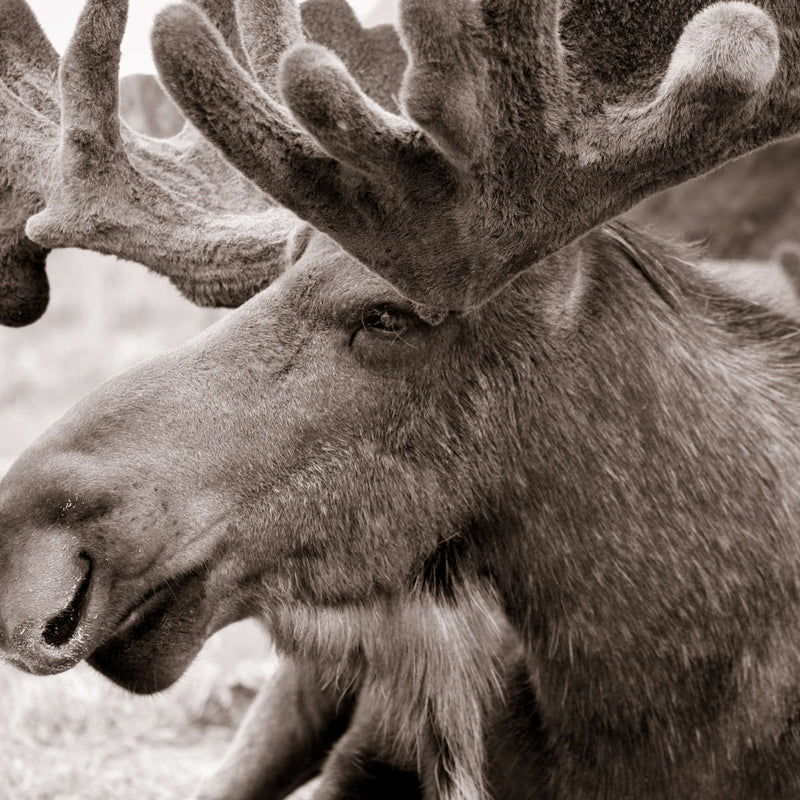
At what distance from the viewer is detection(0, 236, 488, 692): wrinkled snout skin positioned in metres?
2.47

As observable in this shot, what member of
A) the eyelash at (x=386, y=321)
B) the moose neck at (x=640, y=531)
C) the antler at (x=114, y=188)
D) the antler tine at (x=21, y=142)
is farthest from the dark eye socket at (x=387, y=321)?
the antler tine at (x=21, y=142)

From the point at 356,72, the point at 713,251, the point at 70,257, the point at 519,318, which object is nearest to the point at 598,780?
the point at 519,318

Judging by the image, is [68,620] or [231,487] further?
[231,487]

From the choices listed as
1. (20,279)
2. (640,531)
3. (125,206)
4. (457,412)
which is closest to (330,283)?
(457,412)

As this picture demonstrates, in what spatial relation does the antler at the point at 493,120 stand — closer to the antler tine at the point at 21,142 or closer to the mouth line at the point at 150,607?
the mouth line at the point at 150,607

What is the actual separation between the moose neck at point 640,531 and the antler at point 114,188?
2.53 ft

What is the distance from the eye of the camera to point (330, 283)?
8.93ft

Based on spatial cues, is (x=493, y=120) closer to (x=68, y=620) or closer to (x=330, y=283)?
(x=330, y=283)

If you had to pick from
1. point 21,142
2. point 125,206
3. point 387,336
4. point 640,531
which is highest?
point 21,142

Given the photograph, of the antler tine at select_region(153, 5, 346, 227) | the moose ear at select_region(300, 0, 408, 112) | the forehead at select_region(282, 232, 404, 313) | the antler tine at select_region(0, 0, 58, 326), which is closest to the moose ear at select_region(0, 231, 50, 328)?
the antler tine at select_region(0, 0, 58, 326)

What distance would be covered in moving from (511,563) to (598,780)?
571 mm

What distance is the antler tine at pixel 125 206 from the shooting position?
2.89 meters

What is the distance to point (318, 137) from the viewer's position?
216cm

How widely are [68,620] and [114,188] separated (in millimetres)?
1149
